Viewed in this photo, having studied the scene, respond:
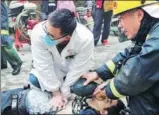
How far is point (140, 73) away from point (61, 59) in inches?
41.8

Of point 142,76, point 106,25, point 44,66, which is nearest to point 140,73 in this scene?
point 142,76

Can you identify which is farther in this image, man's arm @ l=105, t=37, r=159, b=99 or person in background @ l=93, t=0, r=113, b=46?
person in background @ l=93, t=0, r=113, b=46

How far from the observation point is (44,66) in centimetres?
317

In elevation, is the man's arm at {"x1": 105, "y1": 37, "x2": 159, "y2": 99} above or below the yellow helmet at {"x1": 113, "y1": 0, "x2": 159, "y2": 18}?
below

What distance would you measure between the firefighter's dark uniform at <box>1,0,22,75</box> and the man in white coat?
1793 millimetres

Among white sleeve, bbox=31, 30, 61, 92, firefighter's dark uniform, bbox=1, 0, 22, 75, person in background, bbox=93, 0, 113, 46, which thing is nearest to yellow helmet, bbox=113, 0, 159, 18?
white sleeve, bbox=31, 30, 61, 92

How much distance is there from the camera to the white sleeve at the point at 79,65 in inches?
125

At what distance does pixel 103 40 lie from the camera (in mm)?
7059

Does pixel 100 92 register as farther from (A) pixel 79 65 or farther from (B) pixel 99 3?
(B) pixel 99 3

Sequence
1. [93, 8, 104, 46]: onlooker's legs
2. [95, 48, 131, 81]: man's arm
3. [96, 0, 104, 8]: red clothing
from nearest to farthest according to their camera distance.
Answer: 1. [95, 48, 131, 81]: man's arm
2. [96, 0, 104, 8]: red clothing
3. [93, 8, 104, 46]: onlooker's legs

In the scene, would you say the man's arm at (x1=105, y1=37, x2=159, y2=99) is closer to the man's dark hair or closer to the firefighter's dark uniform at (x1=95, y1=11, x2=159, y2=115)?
the firefighter's dark uniform at (x1=95, y1=11, x2=159, y2=115)

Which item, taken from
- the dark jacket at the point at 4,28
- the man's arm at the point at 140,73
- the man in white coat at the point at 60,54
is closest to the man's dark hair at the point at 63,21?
the man in white coat at the point at 60,54

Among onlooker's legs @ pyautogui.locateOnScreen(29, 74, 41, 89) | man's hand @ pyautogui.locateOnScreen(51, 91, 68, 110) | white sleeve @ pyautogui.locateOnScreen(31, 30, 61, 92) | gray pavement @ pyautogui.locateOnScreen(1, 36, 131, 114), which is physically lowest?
gray pavement @ pyautogui.locateOnScreen(1, 36, 131, 114)

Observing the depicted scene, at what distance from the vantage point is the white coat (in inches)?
123
